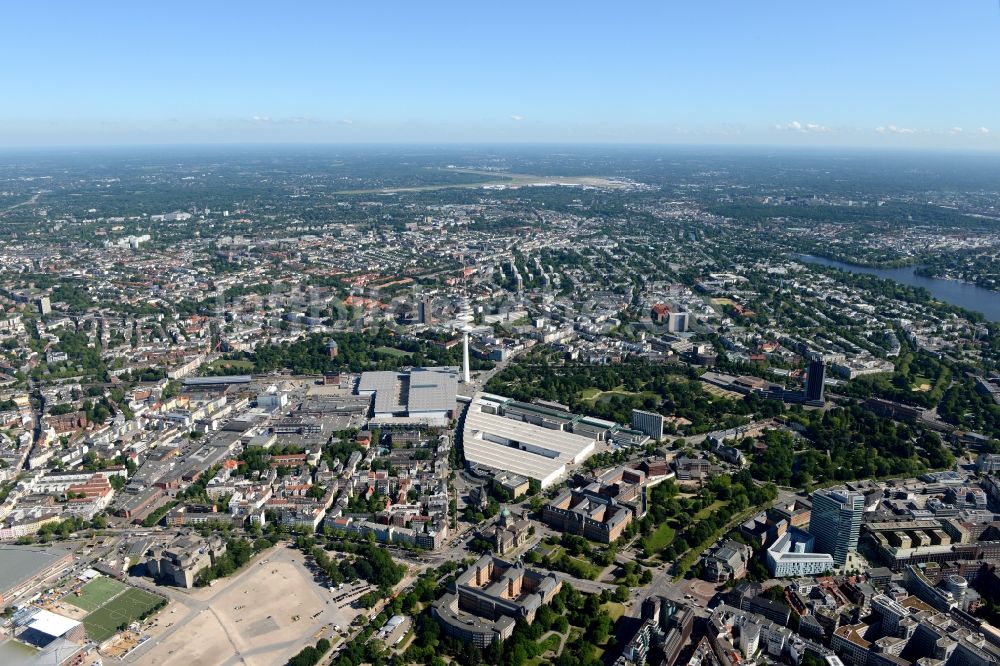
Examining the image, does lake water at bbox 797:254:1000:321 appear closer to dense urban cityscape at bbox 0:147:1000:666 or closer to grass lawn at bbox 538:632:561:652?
dense urban cityscape at bbox 0:147:1000:666

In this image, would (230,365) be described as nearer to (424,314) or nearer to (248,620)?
(424,314)

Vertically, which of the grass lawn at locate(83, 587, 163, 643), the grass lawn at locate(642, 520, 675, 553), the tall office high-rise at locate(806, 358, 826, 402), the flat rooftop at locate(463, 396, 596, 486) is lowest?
the grass lawn at locate(83, 587, 163, 643)

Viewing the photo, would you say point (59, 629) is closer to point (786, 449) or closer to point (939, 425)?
point (786, 449)

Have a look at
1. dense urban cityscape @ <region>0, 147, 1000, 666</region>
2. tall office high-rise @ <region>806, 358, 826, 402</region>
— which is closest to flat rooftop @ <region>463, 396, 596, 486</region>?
dense urban cityscape @ <region>0, 147, 1000, 666</region>

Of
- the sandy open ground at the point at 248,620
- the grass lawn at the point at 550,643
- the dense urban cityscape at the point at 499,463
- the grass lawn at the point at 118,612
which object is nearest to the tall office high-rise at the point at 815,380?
the dense urban cityscape at the point at 499,463

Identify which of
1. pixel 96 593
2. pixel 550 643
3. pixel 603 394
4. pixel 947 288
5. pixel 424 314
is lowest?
pixel 96 593

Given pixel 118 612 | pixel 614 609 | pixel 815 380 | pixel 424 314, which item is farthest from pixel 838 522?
pixel 424 314
